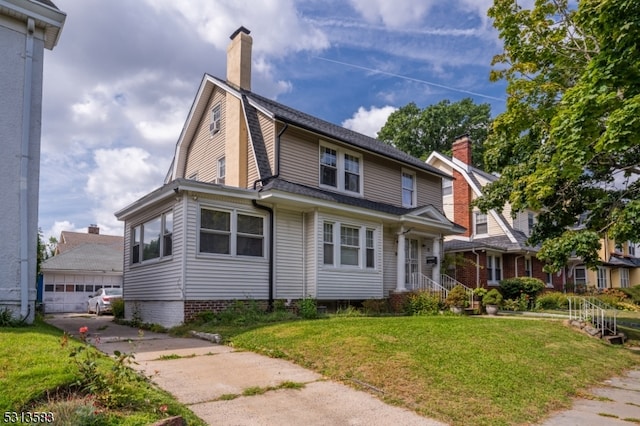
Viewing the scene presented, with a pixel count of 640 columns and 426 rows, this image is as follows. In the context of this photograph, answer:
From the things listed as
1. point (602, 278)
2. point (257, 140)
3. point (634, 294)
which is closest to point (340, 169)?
point (257, 140)

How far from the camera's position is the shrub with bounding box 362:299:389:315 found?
15.5 metres

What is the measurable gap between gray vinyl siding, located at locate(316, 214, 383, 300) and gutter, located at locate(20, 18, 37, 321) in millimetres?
8004

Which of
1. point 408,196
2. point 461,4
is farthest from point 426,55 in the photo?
point 408,196

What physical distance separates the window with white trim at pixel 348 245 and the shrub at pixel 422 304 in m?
1.90

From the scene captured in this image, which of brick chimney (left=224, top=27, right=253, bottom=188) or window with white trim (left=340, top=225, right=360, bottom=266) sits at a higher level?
brick chimney (left=224, top=27, right=253, bottom=188)

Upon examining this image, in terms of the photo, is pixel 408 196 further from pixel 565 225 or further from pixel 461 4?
pixel 461 4

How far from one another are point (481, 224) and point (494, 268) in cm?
298

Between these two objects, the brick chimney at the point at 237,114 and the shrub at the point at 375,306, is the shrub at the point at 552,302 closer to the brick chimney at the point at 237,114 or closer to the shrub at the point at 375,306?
the shrub at the point at 375,306

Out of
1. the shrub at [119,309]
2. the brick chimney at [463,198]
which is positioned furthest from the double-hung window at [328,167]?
the brick chimney at [463,198]

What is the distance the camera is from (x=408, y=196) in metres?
20.0

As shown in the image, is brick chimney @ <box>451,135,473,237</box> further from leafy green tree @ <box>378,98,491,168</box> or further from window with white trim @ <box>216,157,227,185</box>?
leafy green tree @ <box>378,98,491,168</box>

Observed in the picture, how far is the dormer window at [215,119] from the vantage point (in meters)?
17.6

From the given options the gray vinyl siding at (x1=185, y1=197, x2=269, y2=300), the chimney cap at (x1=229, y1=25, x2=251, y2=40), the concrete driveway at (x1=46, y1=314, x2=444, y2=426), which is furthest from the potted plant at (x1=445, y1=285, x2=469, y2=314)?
the chimney cap at (x1=229, y1=25, x2=251, y2=40)

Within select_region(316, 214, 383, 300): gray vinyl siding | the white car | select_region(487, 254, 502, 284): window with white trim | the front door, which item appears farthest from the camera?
select_region(487, 254, 502, 284): window with white trim
